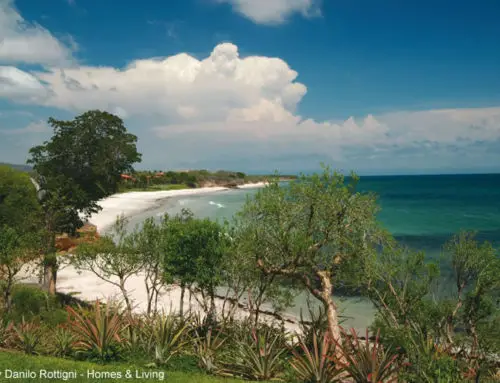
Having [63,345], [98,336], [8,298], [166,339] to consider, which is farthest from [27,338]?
[8,298]

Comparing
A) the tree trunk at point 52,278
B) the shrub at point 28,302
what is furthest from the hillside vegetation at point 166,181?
the shrub at point 28,302

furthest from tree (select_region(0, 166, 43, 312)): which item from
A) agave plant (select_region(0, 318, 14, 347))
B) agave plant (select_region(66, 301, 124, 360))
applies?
agave plant (select_region(66, 301, 124, 360))

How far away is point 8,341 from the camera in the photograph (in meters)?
14.6

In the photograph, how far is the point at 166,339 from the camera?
45.0 ft

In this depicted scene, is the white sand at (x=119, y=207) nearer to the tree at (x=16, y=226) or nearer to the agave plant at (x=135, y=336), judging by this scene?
the tree at (x=16, y=226)

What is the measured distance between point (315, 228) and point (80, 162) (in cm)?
2009

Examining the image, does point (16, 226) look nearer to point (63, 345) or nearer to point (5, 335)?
point (5, 335)

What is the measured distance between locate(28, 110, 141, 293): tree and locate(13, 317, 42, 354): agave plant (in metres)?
13.2

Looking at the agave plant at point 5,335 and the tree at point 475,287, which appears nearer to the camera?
the agave plant at point 5,335

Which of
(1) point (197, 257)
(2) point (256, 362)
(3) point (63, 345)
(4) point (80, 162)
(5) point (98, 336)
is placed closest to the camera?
(2) point (256, 362)

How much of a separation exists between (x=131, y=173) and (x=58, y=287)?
9.69 meters

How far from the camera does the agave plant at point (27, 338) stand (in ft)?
45.4

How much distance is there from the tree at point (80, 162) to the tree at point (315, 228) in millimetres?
16876

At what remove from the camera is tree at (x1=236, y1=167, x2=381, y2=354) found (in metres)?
14.9
